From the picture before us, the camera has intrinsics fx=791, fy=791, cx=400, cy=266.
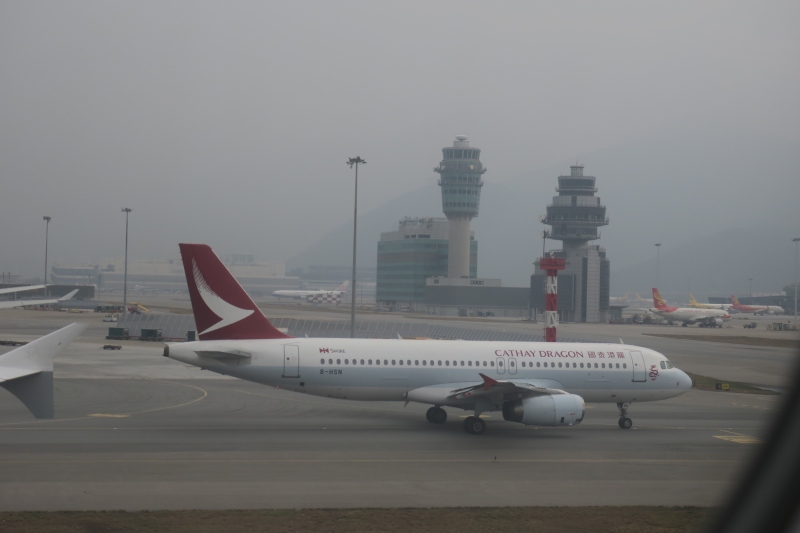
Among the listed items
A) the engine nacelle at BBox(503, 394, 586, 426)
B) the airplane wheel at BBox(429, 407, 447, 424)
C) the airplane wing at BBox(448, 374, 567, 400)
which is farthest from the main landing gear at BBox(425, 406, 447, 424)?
the engine nacelle at BBox(503, 394, 586, 426)

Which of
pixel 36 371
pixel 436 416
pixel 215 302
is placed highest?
pixel 215 302

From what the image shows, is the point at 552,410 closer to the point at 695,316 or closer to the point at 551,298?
the point at 551,298

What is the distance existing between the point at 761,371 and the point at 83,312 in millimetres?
97911

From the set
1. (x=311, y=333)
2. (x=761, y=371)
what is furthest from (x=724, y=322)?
(x=311, y=333)

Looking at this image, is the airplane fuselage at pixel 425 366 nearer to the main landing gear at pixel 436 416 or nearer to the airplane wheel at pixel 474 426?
the airplane wheel at pixel 474 426

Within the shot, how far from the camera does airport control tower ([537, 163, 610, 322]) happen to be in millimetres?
158125

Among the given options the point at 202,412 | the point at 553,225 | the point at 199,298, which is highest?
the point at 553,225

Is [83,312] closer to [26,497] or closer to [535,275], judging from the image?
[535,275]

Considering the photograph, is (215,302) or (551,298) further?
(551,298)

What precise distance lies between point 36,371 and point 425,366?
14.1 metres

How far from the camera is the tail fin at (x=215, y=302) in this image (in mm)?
29672

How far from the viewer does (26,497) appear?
59.7 ft

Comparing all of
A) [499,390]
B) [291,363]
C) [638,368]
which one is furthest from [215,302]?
[638,368]

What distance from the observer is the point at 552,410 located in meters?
28.2
